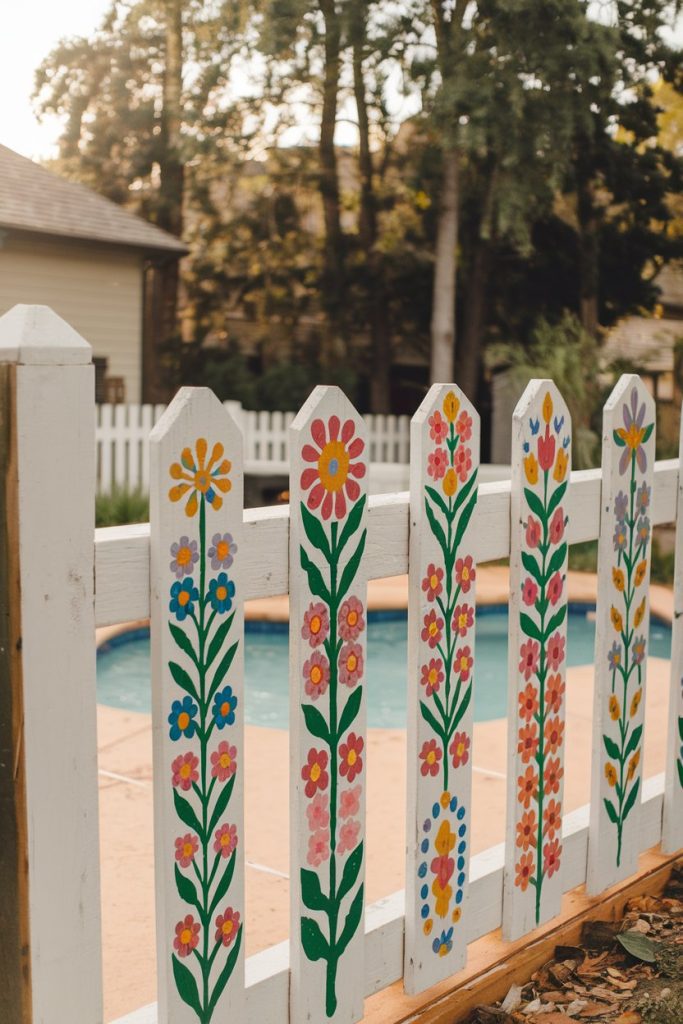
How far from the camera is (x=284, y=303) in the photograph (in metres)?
15.3

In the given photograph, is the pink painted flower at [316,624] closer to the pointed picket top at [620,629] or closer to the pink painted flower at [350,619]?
the pink painted flower at [350,619]

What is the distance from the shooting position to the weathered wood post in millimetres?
960

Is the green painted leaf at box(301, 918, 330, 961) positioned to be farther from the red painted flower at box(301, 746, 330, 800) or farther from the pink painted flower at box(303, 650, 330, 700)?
the pink painted flower at box(303, 650, 330, 700)

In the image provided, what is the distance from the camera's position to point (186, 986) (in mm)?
1156

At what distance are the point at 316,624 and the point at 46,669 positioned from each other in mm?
385

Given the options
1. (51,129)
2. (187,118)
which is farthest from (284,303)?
(51,129)

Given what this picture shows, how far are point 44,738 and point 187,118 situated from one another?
44.8 feet

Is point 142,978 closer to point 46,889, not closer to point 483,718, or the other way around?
A: point 46,889

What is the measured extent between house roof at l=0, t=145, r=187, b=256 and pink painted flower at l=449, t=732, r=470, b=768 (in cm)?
686

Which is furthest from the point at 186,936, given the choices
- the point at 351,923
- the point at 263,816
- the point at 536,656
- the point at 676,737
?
the point at 263,816

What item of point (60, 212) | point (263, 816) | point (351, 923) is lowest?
point (263, 816)

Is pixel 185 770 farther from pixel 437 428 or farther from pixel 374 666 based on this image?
pixel 374 666

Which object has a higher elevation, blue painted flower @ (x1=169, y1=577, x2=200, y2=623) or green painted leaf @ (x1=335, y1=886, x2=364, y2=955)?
blue painted flower @ (x1=169, y1=577, x2=200, y2=623)

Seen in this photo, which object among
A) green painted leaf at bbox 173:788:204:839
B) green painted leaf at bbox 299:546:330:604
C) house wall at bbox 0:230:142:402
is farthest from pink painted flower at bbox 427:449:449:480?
house wall at bbox 0:230:142:402
